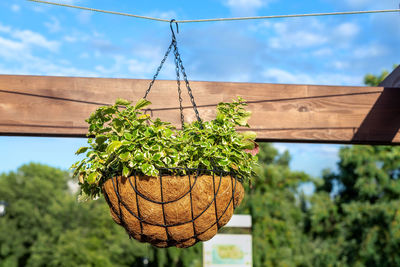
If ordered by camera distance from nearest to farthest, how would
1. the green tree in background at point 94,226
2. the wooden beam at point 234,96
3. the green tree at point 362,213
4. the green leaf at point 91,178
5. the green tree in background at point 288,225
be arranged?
1. the green leaf at point 91,178
2. the wooden beam at point 234,96
3. the green tree at point 362,213
4. the green tree in background at point 288,225
5. the green tree in background at point 94,226

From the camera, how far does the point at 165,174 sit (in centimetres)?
121

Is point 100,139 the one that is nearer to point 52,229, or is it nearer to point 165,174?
point 165,174

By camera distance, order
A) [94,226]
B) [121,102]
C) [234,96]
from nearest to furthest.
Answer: [121,102], [234,96], [94,226]

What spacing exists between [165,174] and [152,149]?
87 millimetres

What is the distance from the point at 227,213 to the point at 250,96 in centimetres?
77

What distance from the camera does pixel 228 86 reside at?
6.35ft

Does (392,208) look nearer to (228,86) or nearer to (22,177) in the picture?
(228,86)

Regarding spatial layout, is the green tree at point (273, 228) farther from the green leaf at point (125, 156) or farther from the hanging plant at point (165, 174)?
the green leaf at point (125, 156)

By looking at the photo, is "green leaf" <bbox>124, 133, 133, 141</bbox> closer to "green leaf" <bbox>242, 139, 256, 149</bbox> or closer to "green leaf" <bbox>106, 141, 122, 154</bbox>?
"green leaf" <bbox>106, 141, 122, 154</bbox>

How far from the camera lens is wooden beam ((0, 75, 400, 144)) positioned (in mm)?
1828

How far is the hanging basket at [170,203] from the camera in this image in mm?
1194

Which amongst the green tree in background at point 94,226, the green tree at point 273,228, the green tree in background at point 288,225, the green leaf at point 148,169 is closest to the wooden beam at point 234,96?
the green leaf at point 148,169

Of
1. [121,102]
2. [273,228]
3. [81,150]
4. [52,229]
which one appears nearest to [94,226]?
[52,229]

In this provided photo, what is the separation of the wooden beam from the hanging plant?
0.53 meters
